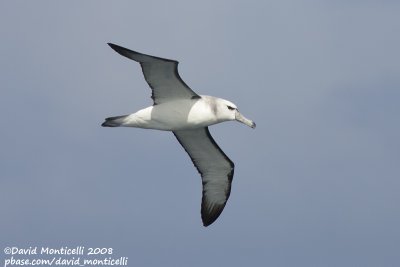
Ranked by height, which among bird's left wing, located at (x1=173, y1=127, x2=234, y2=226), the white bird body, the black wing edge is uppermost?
the black wing edge

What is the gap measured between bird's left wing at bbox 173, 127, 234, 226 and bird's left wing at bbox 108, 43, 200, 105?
183cm

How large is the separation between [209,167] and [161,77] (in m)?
3.90

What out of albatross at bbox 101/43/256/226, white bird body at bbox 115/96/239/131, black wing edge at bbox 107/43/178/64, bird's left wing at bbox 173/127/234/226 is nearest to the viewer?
black wing edge at bbox 107/43/178/64

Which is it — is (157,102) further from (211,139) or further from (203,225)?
(203,225)

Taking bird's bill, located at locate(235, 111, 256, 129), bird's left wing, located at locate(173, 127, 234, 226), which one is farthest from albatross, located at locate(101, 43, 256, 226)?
bird's left wing, located at locate(173, 127, 234, 226)

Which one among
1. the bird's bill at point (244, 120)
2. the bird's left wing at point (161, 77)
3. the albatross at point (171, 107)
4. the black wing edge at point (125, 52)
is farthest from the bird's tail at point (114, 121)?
the bird's bill at point (244, 120)

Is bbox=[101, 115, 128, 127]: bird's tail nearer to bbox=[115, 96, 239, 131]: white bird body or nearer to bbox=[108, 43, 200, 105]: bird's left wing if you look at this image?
bbox=[115, 96, 239, 131]: white bird body

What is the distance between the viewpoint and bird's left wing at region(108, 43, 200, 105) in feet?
75.5

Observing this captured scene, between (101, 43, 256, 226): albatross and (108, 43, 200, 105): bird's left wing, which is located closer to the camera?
(108, 43, 200, 105): bird's left wing

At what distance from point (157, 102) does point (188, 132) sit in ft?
5.94

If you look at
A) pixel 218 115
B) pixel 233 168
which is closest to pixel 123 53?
pixel 218 115

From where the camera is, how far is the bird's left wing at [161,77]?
23.0 metres

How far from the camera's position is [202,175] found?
26984 mm

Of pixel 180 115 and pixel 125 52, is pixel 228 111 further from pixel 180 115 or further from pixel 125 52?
pixel 125 52
